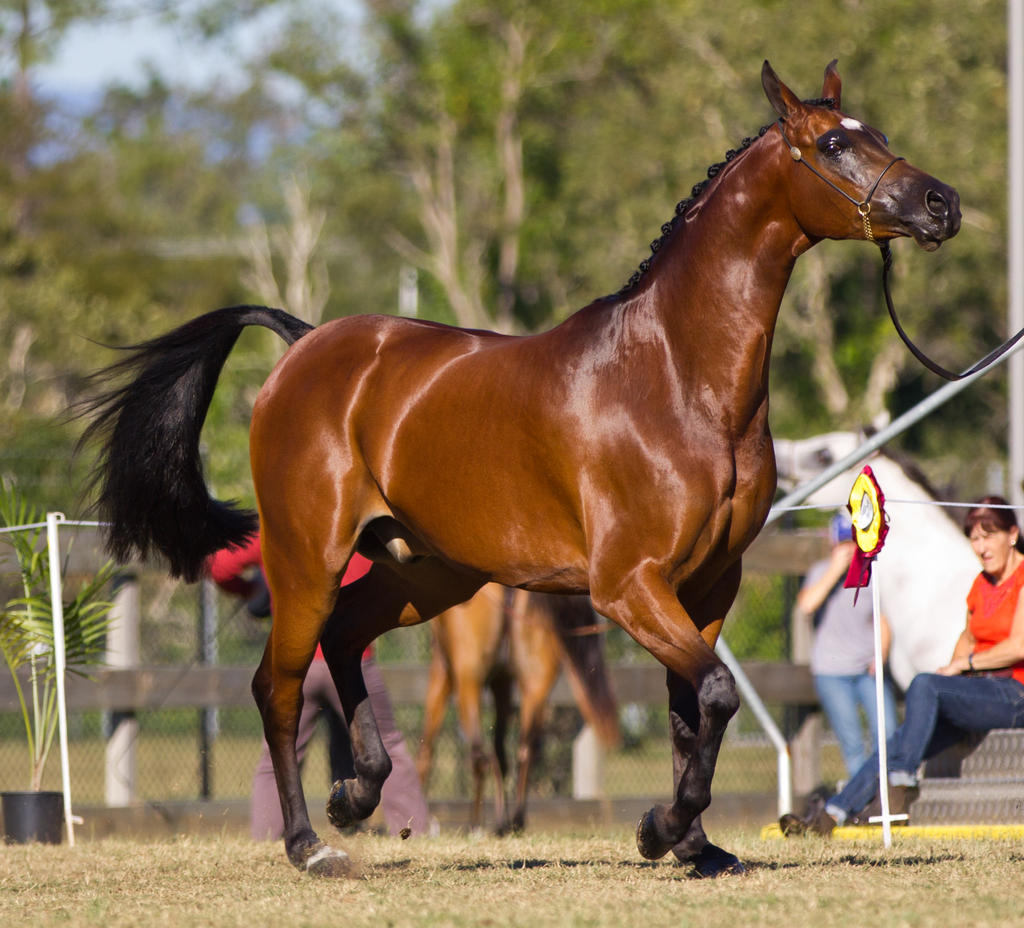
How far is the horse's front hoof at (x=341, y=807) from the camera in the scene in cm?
543

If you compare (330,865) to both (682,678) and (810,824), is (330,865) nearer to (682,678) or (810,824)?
(682,678)

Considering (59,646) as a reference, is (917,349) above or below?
above

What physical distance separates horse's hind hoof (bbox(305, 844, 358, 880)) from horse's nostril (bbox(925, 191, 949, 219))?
2.88 meters

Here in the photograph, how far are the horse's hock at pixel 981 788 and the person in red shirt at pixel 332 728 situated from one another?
2.42 meters

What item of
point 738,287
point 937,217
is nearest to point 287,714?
point 738,287

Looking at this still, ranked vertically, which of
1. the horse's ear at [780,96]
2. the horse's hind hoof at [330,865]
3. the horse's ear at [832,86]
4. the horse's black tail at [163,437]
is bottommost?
the horse's hind hoof at [330,865]

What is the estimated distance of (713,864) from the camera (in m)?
4.94

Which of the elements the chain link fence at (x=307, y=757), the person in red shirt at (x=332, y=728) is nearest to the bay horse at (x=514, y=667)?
the chain link fence at (x=307, y=757)

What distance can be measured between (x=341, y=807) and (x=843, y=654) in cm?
445

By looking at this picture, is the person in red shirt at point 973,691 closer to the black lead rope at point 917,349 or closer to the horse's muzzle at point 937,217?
the black lead rope at point 917,349

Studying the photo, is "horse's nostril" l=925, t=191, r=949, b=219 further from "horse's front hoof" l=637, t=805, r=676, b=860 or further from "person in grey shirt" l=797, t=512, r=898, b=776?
"person in grey shirt" l=797, t=512, r=898, b=776

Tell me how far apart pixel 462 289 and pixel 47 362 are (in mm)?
9048

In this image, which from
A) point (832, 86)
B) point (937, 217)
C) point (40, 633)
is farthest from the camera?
point (40, 633)

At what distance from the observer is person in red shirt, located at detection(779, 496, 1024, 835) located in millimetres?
6820
